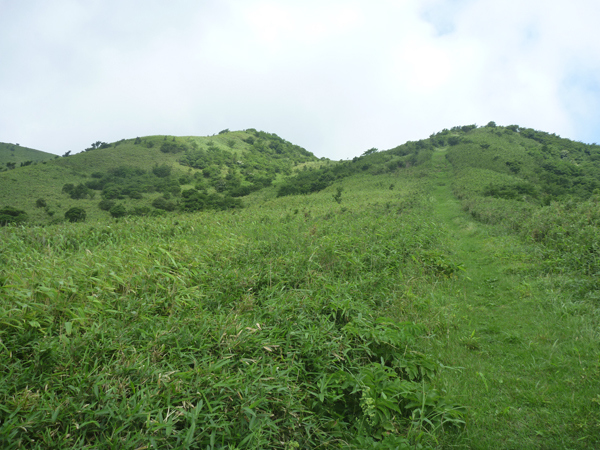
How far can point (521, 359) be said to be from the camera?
12.1ft

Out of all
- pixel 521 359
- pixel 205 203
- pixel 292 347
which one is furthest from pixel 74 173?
pixel 521 359

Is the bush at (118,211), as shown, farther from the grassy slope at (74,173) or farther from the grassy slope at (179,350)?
the grassy slope at (179,350)

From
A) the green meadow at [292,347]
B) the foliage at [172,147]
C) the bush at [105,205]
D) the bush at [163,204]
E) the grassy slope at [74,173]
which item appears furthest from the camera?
the foliage at [172,147]

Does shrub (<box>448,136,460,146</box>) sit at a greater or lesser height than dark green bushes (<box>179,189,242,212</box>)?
greater

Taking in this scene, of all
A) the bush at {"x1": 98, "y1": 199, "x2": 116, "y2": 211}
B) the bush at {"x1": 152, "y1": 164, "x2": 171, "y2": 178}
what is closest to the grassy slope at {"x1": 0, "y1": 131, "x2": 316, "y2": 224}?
the bush at {"x1": 98, "y1": 199, "x2": 116, "y2": 211}

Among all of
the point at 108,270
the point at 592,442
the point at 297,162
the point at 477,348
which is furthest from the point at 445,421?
the point at 297,162

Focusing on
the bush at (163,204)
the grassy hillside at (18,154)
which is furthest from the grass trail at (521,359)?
the grassy hillside at (18,154)

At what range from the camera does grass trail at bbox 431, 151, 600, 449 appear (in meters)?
2.59

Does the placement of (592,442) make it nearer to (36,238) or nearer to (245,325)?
(245,325)

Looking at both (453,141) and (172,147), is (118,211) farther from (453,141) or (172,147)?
(453,141)

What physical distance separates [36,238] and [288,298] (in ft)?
22.2

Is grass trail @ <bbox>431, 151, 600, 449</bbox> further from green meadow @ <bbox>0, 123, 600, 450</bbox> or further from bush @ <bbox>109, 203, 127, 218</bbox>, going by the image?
bush @ <bbox>109, 203, 127, 218</bbox>

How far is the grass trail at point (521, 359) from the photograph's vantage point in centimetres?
259

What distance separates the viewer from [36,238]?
6660 millimetres
